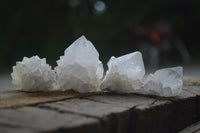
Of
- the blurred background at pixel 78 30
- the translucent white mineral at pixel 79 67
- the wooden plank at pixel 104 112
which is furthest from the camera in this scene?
the blurred background at pixel 78 30

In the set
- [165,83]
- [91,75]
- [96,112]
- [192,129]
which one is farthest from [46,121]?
[192,129]

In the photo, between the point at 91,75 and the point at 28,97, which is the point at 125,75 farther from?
the point at 28,97

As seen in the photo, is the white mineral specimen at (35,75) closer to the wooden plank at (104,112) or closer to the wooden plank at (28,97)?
the wooden plank at (28,97)

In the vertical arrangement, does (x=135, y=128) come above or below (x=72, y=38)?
below

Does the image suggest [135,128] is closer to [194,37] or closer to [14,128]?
[14,128]

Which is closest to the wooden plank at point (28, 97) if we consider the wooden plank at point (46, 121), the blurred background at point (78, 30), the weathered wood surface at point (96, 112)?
the weathered wood surface at point (96, 112)

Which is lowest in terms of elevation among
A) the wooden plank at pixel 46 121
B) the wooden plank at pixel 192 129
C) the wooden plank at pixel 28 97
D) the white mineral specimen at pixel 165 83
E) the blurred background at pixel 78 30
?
the wooden plank at pixel 192 129

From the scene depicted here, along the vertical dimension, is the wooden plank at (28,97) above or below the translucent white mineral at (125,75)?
below

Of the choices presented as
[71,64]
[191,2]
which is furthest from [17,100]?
[191,2]
